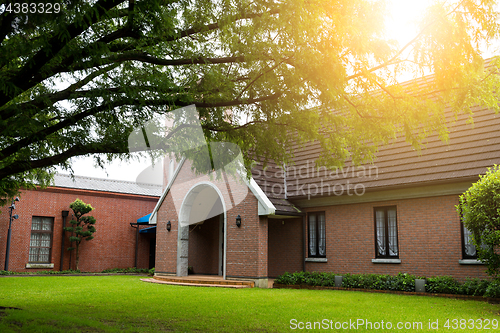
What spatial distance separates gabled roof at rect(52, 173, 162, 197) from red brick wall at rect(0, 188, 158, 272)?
67 centimetres

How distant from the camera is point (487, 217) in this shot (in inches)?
382

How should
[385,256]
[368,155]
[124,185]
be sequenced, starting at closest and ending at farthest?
[368,155] → [385,256] → [124,185]

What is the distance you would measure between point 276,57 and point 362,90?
1683 millimetres

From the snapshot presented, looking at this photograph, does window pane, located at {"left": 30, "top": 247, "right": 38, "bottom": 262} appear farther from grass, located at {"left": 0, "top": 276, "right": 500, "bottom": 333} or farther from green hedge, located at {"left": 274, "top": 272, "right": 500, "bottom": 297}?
green hedge, located at {"left": 274, "top": 272, "right": 500, "bottom": 297}

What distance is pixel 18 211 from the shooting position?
977 inches

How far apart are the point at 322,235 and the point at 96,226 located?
55.9 feet

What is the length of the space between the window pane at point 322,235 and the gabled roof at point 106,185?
1700cm

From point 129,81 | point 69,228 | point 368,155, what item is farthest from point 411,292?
point 69,228

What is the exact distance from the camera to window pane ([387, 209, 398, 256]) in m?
14.7

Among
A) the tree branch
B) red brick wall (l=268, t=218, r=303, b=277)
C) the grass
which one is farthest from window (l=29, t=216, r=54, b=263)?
the tree branch

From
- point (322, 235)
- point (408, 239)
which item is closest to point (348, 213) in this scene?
point (322, 235)

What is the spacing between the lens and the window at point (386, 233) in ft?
48.3

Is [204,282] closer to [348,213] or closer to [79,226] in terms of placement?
[348,213]

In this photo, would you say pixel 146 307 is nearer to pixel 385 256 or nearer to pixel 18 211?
pixel 385 256
